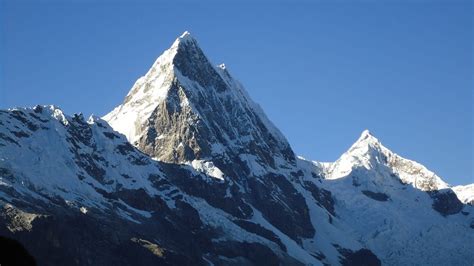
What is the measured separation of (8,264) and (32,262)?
0.52 metres

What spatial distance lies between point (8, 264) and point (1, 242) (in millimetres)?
463

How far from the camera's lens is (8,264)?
1853 cm

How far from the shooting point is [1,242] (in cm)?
1861

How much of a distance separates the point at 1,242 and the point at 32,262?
787 mm

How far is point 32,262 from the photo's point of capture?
1841cm
